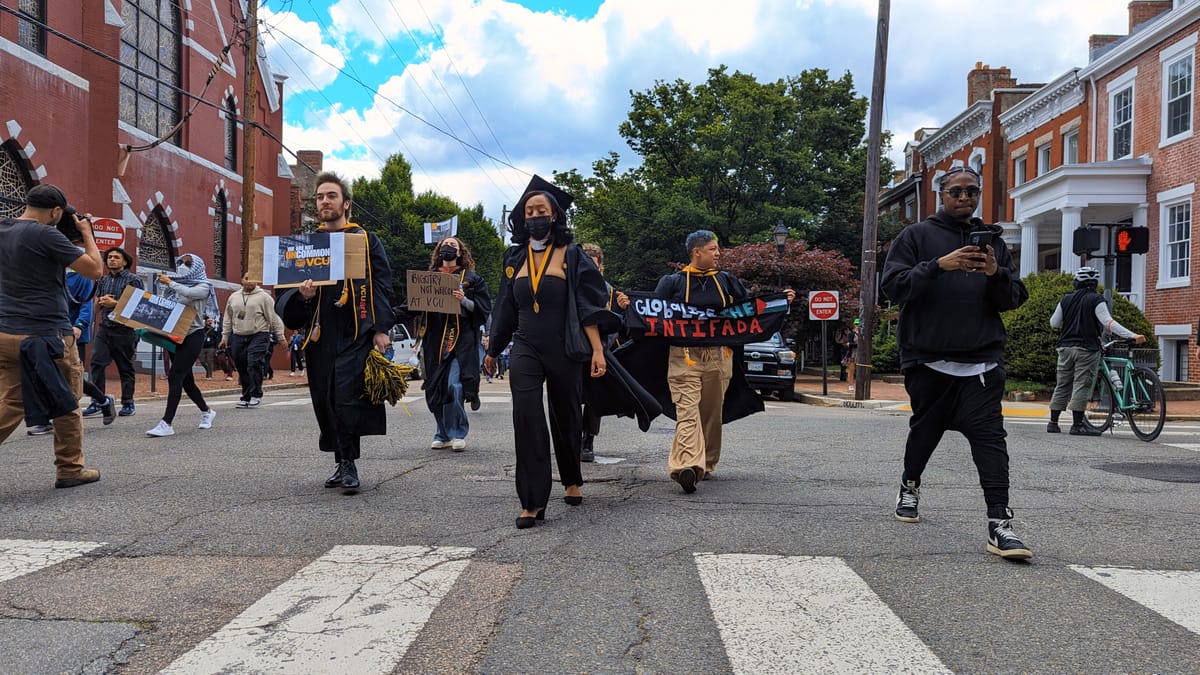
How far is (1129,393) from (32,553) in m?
10.2

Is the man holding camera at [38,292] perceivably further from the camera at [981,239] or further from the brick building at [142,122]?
the brick building at [142,122]

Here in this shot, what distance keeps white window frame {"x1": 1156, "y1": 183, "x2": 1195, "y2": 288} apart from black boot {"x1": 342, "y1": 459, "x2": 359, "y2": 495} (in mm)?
20276

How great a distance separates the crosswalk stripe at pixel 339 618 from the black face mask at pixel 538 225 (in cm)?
190

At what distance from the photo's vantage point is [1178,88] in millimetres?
20812

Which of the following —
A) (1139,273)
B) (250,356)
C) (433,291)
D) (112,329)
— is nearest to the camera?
(433,291)

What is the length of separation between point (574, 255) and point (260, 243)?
7.23 ft

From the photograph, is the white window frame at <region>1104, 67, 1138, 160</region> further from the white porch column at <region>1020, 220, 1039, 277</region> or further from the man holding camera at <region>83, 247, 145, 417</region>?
the man holding camera at <region>83, 247, 145, 417</region>

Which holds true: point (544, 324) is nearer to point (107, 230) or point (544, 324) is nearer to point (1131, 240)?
point (1131, 240)

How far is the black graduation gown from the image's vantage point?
19.0 feet

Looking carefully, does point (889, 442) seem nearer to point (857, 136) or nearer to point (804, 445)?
point (804, 445)

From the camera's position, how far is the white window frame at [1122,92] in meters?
22.6

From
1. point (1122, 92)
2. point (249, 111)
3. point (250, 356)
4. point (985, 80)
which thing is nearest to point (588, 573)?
point (250, 356)

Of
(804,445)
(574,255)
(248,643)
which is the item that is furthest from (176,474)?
(804,445)

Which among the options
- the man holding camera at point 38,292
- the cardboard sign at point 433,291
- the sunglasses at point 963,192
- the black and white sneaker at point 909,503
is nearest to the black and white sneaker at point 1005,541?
the black and white sneaker at point 909,503
